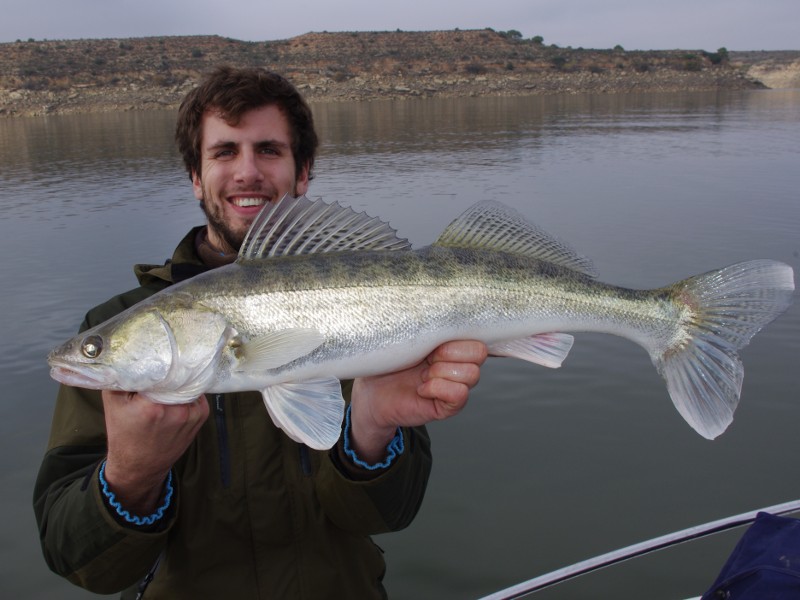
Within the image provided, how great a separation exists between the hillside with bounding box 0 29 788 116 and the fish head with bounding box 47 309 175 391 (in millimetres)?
71308

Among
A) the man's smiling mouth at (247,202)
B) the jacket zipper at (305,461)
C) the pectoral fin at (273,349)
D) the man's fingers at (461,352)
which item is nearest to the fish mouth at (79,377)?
the pectoral fin at (273,349)

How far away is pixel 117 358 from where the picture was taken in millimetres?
2590

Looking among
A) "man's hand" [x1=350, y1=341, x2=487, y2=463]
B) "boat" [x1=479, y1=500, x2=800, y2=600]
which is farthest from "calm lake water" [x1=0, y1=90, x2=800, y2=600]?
"man's hand" [x1=350, y1=341, x2=487, y2=463]

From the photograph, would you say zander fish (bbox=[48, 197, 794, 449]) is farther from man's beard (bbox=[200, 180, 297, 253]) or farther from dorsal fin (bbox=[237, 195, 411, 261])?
man's beard (bbox=[200, 180, 297, 253])

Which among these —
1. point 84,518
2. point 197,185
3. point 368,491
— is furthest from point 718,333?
point 197,185

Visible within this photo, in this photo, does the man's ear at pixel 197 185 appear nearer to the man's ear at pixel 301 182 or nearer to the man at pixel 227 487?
the man's ear at pixel 301 182

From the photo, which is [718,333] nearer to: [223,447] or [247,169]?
[223,447]

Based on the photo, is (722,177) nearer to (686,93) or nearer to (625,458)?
(625,458)

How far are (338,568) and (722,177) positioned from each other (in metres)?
21.5

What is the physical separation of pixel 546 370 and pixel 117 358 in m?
6.71

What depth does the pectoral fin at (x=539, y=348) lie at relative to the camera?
10.2 ft

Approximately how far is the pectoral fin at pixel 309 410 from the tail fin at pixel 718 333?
1.70 metres

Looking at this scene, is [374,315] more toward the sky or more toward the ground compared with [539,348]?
more toward the sky

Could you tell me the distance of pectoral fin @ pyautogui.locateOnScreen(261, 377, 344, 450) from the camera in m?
2.64
